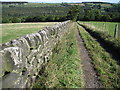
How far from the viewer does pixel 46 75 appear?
4129 millimetres

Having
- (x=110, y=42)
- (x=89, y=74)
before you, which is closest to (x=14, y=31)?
(x=110, y=42)

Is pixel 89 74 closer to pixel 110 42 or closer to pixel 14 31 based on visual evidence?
pixel 110 42

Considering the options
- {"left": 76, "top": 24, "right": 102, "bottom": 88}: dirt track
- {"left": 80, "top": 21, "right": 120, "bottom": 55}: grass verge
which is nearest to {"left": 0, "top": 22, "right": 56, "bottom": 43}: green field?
{"left": 80, "top": 21, "right": 120, "bottom": 55}: grass verge

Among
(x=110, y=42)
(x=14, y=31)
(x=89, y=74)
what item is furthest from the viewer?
(x=14, y=31)

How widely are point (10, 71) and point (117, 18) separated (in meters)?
69.1

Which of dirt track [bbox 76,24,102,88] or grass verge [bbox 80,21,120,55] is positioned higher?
grass verge [bbox 80,21,120,55]

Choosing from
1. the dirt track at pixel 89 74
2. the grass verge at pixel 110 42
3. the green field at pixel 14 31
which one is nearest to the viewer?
the dirt track at pixel 89 74

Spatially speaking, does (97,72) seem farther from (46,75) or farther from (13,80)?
(13,80)

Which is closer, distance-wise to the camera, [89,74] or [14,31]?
[89,74]

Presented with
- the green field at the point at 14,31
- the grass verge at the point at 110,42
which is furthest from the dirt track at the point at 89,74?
the green field at the point at 14,31

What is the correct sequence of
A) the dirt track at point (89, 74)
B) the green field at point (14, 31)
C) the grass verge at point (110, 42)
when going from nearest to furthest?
the dirt track at point (89, 74), the grass verge at point (110, 42), the green field at point (14, 31)

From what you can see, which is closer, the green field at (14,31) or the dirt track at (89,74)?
the dirt track at (89,74)

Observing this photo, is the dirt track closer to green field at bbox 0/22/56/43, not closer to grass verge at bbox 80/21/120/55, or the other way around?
grass verge at bbox 80/21/120/55

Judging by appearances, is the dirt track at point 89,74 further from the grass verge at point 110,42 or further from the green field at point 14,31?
the green field at point 14,31
